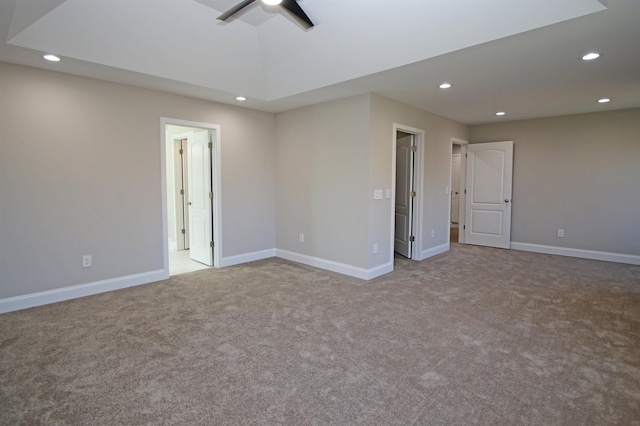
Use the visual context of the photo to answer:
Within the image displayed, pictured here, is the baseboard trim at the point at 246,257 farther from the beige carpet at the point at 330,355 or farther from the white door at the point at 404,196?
the white door at the point at 404,196

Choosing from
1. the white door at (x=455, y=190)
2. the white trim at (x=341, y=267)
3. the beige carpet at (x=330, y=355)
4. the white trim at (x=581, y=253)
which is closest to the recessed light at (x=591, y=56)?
the beige carpet at (x=330, y=355)

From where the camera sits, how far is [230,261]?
5.22m

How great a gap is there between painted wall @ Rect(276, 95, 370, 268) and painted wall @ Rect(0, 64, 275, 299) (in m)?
1.35

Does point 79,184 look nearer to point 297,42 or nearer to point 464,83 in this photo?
point 297,42

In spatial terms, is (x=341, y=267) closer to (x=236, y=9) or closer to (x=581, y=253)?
(x=236, y=9)

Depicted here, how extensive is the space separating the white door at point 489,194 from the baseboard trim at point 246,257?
411cm

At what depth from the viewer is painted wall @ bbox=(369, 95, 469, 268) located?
4.47 m

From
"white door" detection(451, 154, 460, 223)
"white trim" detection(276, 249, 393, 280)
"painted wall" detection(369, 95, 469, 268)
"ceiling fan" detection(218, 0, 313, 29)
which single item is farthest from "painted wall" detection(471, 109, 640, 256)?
"ceiling fan" detection(218, 0, 313, 29)

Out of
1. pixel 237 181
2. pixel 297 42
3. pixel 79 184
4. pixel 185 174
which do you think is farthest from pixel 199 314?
pixel 185 174

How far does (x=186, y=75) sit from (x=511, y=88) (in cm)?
394

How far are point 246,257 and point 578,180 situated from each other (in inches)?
227

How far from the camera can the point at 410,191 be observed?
18.1ft

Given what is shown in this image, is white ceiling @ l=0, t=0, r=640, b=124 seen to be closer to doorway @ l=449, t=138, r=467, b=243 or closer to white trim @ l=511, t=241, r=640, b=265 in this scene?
doorway @ l=449, t=138, r=467, b=243

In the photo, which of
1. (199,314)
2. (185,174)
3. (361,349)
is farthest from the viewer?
(185,174)
